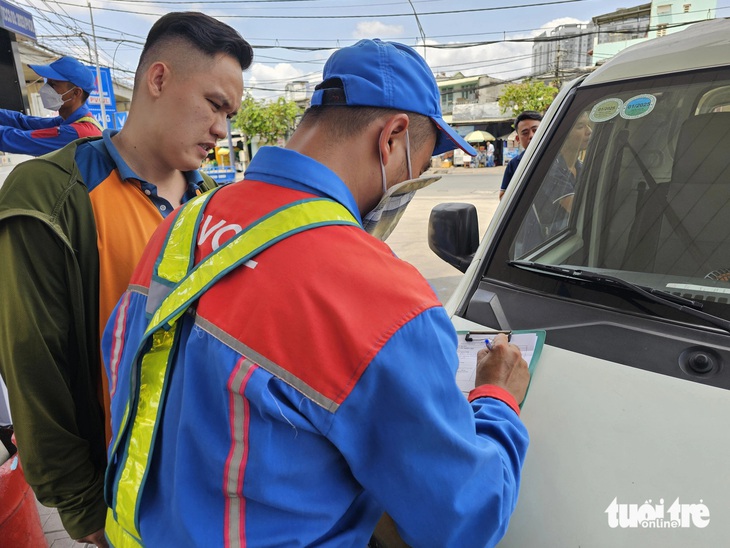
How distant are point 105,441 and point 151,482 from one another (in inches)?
25.8

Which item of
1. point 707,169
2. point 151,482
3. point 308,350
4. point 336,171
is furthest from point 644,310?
point 151,482

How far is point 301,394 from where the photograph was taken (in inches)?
30.2

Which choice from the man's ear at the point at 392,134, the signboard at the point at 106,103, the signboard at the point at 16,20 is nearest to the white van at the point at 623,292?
the man's ear at the point at 392,134

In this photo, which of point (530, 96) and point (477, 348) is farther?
point (530, 96)

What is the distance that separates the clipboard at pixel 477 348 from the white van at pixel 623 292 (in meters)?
0.05

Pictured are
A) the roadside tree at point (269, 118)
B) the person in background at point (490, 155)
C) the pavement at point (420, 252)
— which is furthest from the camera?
the roadside tree at point (269, 118)

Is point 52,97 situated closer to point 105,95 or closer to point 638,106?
point 638,106

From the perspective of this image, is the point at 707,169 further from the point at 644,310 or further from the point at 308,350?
the point at 308,350

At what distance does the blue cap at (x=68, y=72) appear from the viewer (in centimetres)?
343

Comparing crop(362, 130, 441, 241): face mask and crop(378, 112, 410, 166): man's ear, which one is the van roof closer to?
crop(362, 130, 441, 241): face mask

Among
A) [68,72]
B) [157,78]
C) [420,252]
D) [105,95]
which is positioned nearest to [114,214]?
[157,78]

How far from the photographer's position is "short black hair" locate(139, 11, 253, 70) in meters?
1.55

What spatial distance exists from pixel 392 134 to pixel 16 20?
4.13 meters

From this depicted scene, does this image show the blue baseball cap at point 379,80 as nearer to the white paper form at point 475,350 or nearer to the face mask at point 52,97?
the white paper form at point 475,350
